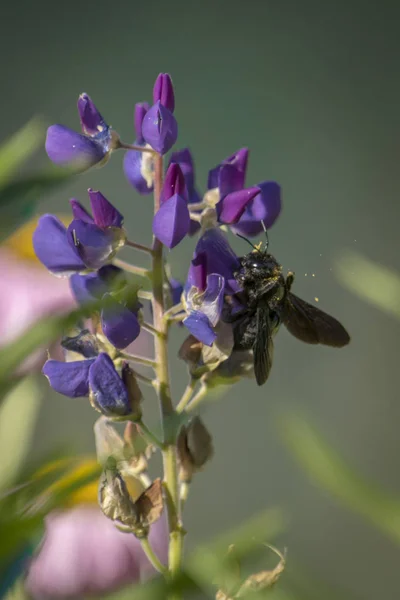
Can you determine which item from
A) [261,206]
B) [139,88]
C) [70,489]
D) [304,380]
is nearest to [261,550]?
[70,489]

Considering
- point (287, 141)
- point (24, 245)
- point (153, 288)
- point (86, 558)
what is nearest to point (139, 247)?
point (153, 288)

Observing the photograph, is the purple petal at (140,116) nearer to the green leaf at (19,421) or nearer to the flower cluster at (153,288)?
the flower cluster at (153,288)

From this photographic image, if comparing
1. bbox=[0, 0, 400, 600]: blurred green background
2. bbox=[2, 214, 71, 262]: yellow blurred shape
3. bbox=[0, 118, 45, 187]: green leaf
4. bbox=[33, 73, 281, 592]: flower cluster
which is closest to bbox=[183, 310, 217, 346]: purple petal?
bbox=[33, 73, 281, 592]: flower cluster

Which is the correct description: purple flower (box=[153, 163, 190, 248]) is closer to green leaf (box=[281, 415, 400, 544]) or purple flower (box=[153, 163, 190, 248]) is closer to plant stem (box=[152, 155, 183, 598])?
plant stem (box=[152, 155, 183, 598])

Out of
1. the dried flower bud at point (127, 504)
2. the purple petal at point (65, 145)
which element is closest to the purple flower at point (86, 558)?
the dried flower bud at point (127, 504)

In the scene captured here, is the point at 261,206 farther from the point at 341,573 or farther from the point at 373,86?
the point at 373,86

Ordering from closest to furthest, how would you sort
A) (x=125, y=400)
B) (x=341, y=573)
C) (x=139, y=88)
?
(x=125, y=400) < (x=341, y=573) < (x=139, y=88)

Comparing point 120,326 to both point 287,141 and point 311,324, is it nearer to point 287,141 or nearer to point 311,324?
point 311,324
